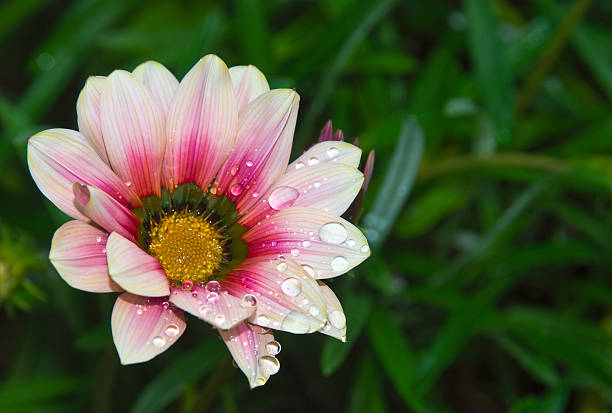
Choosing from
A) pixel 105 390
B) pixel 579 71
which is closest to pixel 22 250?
pixel 105 390

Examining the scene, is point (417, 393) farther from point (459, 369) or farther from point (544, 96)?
point (544, 96)

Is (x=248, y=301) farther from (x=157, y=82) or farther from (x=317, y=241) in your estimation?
(x=157, y=82)

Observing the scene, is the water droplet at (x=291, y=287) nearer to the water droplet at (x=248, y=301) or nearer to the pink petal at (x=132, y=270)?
the water droplet at (x=248, y=301)

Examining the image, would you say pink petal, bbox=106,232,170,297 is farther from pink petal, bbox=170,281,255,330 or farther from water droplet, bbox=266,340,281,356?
water droplet, bbox=266,340,281,356

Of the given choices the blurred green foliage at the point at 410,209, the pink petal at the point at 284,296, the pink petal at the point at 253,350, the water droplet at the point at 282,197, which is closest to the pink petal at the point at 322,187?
the water droplet at the point at 282,197

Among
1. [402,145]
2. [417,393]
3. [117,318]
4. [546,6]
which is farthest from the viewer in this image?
[546,6]

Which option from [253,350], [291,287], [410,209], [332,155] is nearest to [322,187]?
[332,155]
